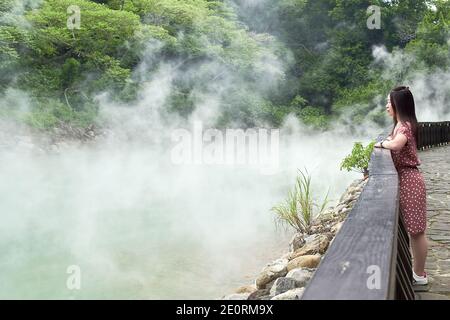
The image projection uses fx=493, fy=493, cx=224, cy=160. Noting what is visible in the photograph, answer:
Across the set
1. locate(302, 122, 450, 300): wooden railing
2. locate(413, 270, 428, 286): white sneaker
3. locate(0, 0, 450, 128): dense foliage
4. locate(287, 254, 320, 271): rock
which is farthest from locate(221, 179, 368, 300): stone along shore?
locate(0, 0, 450, 128): dense foliage

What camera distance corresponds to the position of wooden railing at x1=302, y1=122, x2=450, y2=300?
1465 millimetres

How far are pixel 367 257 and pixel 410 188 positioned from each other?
5.41 ft

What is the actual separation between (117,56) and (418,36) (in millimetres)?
15515

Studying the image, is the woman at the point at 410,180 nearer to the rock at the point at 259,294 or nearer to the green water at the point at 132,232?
the rock at the point at 259,294

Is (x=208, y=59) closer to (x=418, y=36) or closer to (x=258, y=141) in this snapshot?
(x=258, y=141)

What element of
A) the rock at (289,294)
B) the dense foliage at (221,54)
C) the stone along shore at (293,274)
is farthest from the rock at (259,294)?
the dense foliage at (221,54)

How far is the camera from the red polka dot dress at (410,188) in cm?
314

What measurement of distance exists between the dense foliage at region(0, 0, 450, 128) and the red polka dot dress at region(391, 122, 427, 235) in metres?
16.4

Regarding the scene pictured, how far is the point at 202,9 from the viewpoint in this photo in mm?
22469

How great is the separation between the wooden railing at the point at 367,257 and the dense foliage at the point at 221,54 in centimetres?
1691

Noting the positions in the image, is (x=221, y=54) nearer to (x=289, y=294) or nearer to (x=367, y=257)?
(x=289, y=294)

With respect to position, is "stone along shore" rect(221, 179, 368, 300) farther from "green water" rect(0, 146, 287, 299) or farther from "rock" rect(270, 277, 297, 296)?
"green water" rect(0, 146, 287, 299)

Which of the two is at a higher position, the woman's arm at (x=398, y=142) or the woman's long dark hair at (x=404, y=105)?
the woman's long dark hair at (x=404, y=105)

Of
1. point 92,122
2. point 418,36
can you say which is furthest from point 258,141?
point 418,36
